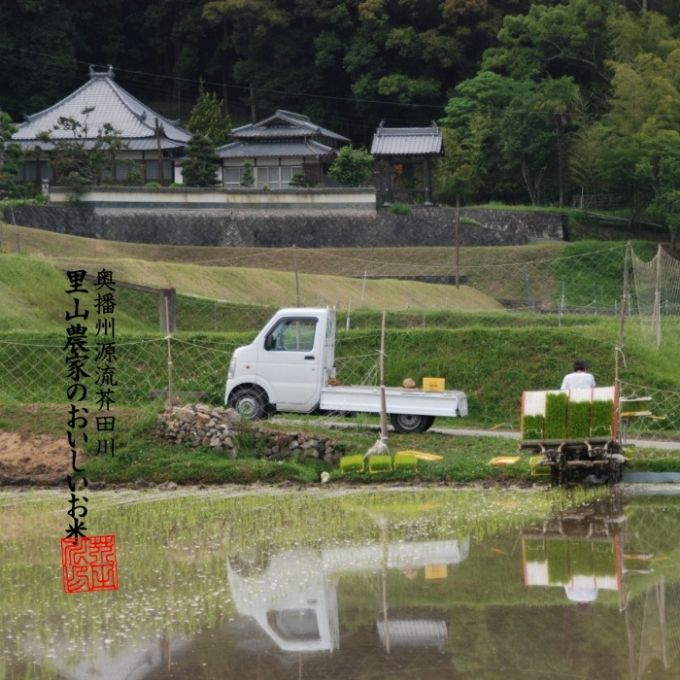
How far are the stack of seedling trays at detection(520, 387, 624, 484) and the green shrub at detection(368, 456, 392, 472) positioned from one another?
187 cm

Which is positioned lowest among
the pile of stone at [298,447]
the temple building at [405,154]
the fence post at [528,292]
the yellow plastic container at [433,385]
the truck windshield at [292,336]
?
the pile of stone at [298,447]

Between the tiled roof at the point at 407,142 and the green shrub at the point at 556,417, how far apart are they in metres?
41.9

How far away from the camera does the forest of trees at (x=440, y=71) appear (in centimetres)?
5866

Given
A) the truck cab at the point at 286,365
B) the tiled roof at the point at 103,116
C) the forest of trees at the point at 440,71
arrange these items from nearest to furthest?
1. the truck cab at the point at 286,365
2. the forest of trees at the point at 440,71
3. the tiled roof at the point at 103,116

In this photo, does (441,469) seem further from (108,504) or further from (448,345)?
(448,345)

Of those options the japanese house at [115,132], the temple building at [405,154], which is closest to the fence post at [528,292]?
the temple building at [405,154]

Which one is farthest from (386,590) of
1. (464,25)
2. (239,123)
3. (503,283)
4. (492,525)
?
(239,123)

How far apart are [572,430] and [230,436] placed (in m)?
4.69

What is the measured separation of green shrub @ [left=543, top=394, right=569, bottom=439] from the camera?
18016 mm

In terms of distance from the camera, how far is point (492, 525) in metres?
15.7

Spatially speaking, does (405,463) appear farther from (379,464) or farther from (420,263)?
(420,263)

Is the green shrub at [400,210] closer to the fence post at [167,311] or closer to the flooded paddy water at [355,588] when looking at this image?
the fence post at [167,311]

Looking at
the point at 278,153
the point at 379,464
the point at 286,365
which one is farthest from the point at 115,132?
the point at 379,464

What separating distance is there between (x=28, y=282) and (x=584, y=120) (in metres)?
35.3
